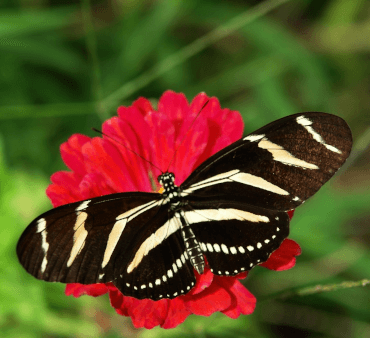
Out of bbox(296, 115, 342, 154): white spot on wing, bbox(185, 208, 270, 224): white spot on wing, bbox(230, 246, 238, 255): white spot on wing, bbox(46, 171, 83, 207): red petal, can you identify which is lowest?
bbox(230, 246, 238, 255): white spot on wing

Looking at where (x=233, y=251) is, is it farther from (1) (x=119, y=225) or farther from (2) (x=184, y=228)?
(1) (x=119, y=225)

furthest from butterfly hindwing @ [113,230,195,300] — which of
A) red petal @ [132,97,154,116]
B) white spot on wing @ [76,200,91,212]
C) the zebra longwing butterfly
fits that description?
red petal @ [132,97,154,116]

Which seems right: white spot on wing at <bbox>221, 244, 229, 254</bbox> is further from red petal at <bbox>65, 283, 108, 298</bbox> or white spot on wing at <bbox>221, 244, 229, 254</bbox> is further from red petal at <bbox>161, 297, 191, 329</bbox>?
red petal at <bbox>65, 283, 108, 298</bbox>

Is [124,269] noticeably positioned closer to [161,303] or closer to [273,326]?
[161,303]

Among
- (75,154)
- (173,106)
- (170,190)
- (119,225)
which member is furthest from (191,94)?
(119,225)

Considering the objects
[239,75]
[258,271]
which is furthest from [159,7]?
[258,271]

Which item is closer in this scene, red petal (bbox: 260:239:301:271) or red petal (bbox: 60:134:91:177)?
red petal (bbox: 260:239:301:271)
